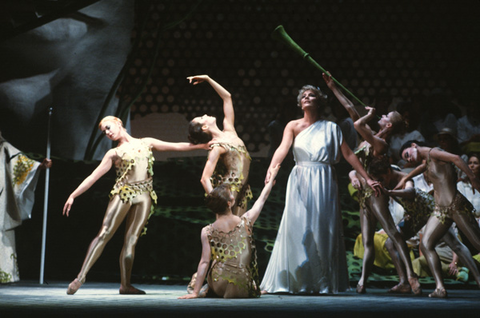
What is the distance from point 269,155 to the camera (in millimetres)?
8195

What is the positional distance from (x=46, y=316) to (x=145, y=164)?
208cm

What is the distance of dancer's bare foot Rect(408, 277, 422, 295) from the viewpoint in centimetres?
580

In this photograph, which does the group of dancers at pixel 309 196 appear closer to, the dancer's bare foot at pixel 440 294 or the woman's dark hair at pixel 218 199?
the dancer's bare foot at pixel 440 294

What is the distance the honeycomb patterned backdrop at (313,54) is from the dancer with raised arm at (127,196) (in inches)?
109

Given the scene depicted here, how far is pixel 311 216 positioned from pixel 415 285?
98 cm

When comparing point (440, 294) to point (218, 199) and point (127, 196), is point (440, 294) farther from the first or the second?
point (127, 196)

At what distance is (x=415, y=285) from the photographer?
583cm

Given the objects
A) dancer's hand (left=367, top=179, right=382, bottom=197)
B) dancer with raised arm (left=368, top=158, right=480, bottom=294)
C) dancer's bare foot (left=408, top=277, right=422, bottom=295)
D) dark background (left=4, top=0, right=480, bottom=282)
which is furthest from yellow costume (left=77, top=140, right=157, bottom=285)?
dark background (left=4, top=0, right=480, bottom=282)

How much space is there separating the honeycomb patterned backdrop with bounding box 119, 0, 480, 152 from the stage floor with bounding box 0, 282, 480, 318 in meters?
3.27

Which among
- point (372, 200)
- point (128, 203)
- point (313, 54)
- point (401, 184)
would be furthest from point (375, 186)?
point (313, 54)

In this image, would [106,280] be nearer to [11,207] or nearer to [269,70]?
[11,207]

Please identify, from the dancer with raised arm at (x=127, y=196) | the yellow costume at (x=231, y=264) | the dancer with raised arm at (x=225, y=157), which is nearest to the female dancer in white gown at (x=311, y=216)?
the dancer with raised arm at (x=225, y=157)

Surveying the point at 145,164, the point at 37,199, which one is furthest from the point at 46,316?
the point at 37,199

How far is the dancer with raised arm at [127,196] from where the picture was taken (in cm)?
586
